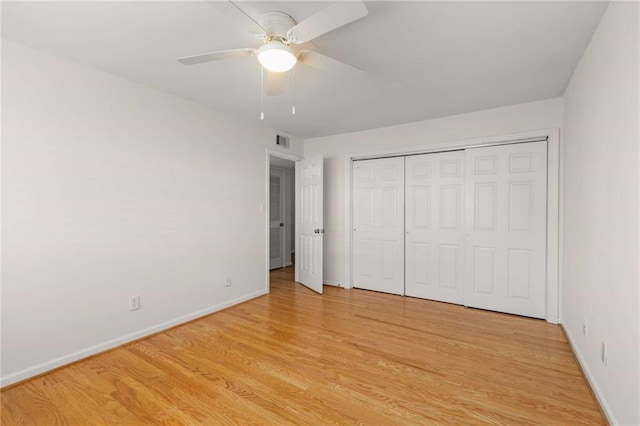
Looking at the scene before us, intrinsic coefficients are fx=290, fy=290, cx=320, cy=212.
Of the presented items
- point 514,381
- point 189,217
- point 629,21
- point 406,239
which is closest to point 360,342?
point 514,381

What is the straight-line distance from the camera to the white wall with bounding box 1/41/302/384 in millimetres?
2090

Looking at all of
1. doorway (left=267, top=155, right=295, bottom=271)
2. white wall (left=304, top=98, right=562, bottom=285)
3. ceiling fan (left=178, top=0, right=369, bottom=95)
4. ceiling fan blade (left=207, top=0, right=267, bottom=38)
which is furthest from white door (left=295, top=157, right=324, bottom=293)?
ceiling fan blade (left=207, top=0, right=267, bottom=38)

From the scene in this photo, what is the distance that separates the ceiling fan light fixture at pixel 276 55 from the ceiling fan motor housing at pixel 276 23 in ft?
0.32

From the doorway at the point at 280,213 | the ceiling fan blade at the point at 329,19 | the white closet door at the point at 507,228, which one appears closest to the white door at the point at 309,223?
the doorway at the point at 280,213

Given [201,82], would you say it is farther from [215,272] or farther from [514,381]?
[514,381]

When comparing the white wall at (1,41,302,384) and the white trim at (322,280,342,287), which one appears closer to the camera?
the white wall at (1,41,302,384)

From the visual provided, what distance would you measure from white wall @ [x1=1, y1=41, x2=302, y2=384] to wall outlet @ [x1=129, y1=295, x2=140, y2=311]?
6 cm

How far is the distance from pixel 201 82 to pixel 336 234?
2866 mm

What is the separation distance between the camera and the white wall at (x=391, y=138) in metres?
3.27

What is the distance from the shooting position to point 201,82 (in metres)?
2.71

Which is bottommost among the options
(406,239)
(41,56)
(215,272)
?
(215,272)

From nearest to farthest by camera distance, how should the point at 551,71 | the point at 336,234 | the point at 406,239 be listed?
1. the point at 551,71
2. the point at 406,239
3. the point at 336,234

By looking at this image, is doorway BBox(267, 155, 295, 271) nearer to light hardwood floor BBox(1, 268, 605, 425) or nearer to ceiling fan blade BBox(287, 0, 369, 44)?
light hardwood floor BBox(1, 268, 605, 425)

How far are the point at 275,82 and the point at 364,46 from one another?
707mm
